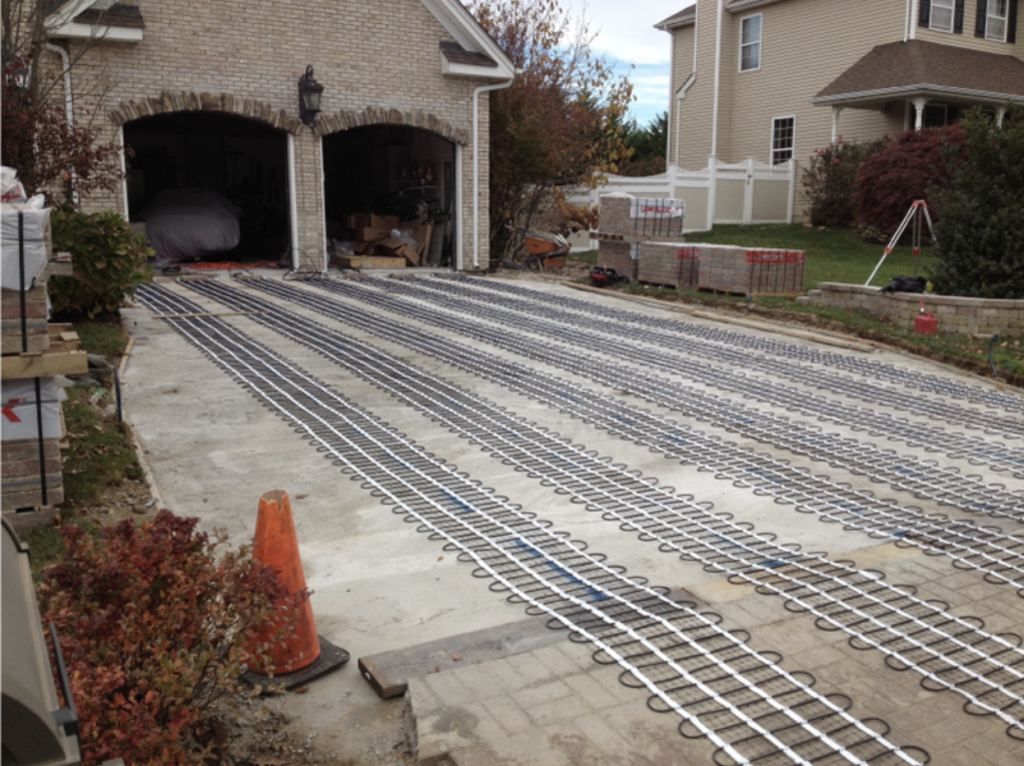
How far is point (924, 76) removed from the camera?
73.0 feet

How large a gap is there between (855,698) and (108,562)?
2.55 m

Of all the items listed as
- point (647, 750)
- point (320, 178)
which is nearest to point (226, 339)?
point (320, 178)

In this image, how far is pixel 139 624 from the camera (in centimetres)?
270

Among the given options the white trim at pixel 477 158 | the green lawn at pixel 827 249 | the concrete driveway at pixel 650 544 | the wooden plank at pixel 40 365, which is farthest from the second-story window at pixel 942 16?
the wooden plank at pixel 40 365

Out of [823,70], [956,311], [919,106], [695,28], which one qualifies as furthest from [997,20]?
[956,311]

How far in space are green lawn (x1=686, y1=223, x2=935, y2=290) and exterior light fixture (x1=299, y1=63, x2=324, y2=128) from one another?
918 centimetres

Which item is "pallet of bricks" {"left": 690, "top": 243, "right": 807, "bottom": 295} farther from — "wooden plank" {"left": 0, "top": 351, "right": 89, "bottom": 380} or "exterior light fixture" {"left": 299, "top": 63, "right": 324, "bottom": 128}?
"wooden plank" {"left": 0, "top": 351, "right": 89, "bottom": 380}

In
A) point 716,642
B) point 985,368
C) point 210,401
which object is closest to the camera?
point 716,642

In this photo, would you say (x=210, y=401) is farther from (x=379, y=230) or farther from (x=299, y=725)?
(x=379, y=230)

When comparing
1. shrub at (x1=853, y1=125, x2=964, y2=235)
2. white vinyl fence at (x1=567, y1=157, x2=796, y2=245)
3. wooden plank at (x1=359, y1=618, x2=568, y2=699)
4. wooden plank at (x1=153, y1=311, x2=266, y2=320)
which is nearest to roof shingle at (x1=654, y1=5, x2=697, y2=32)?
white vinyl fence at (x1=567, y1=157, x2=796, y2=245)

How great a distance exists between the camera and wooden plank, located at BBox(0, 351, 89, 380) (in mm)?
4288

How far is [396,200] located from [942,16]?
15.5m

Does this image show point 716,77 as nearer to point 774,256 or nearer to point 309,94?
point 774,256

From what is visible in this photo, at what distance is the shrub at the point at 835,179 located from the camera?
23312mm
